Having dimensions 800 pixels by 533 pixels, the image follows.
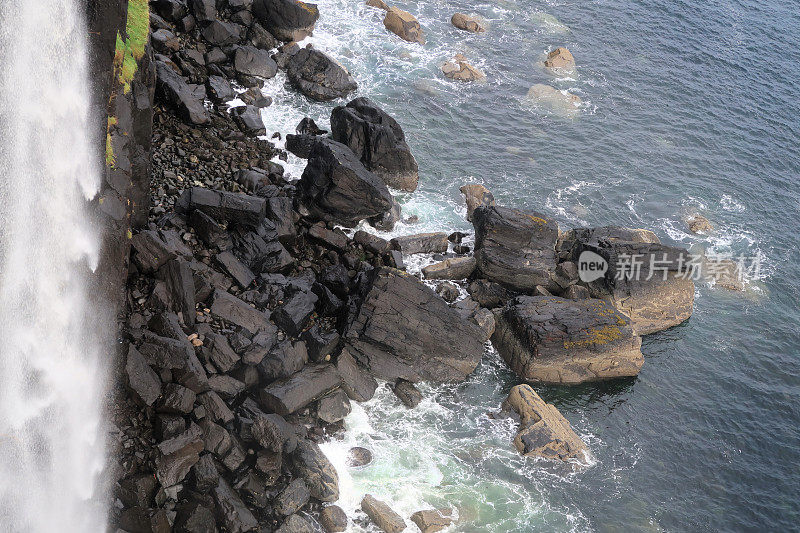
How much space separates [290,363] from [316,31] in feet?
88.7

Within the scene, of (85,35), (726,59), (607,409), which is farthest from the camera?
(726,59)

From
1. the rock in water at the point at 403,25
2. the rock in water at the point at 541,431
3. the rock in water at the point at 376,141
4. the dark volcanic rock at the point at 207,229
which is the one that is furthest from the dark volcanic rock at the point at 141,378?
the rock in water at the point at 403,25

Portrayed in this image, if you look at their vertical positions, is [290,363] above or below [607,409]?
above

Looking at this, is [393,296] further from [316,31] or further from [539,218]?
[316,31]

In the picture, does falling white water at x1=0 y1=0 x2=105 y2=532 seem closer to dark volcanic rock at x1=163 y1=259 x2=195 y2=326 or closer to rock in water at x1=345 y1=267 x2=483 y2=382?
dark volcanic rock at x1=163 y1=259 x2=195 y2=326

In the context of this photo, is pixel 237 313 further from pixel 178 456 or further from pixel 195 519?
pixel 195 519

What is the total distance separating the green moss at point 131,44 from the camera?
70.0ft

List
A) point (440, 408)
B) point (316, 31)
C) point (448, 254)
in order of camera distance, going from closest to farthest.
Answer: point (440, 408) < point (448, 254) < point (316, 31)

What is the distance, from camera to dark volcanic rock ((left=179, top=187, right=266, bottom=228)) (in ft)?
87.3

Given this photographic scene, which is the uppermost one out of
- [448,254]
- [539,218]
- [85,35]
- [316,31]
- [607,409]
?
[85,35]

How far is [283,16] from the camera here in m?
39.1

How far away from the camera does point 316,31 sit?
43.2m

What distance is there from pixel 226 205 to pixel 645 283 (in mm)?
19679

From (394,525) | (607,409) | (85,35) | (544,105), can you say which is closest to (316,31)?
(544,105)
